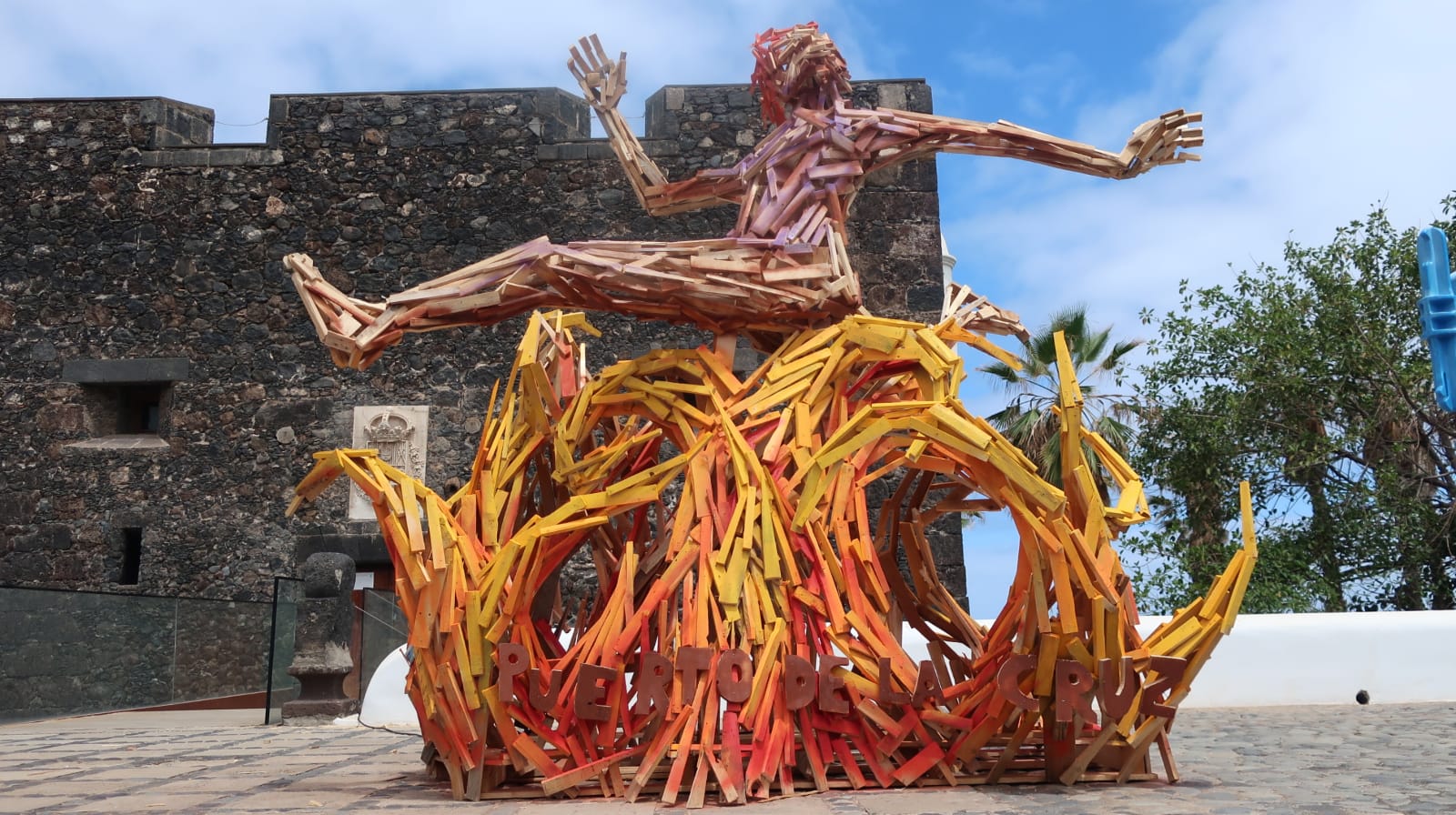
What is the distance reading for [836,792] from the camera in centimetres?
339

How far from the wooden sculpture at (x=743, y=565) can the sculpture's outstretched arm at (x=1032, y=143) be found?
394 millimetres

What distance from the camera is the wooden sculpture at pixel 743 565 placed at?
3293mm

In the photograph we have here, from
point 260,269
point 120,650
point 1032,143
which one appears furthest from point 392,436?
point 1032,143

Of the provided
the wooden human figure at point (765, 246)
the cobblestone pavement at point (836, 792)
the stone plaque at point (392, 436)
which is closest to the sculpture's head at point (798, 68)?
the wooden human figure at point (765, 246)

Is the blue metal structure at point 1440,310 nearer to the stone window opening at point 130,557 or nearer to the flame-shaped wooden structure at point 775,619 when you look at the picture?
the flame-shaped wooden structure at point 775,619

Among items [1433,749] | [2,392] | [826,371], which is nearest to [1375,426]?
[1433,749]

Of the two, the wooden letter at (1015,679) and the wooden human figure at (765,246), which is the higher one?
the wooden human figure at (765,246)

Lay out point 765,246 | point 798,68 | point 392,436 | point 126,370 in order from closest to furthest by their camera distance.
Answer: point 765,246 → point 798,68 → point 392,436 → point 126,370

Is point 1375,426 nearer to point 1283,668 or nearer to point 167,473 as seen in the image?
point 1283,668

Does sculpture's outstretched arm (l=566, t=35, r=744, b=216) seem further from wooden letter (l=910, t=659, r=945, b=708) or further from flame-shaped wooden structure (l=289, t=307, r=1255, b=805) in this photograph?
wooden letter (l=910, t=659, r=945, b=708)

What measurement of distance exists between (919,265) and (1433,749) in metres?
6.17

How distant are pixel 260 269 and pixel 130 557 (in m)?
2.55

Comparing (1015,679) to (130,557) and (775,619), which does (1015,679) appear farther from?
(130,557)

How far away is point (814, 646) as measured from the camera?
134 inches
